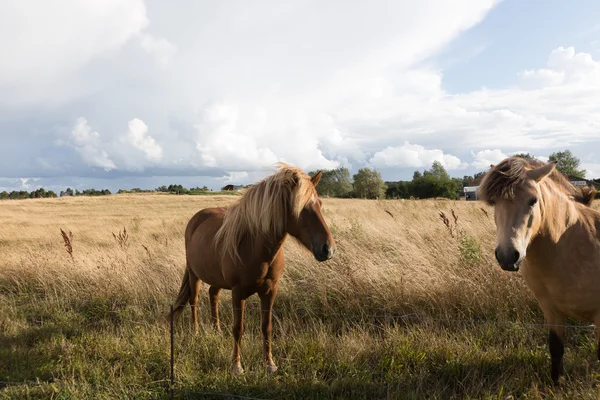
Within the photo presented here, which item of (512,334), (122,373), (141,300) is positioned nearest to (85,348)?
(122,373)

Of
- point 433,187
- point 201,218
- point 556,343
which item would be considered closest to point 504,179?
point 556,343

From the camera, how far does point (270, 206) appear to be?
11.5ft

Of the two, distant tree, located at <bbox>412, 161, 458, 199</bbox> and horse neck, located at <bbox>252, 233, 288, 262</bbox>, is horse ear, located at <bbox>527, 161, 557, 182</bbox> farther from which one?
distant tree, located at <bbox>412, 161, 458, 199</bbox>

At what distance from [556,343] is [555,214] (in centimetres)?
121

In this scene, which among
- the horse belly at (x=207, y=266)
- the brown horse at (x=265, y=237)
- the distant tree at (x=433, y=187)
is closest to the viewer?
the brown horse at (x=265, y=237)

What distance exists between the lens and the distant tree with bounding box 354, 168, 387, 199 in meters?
67.4

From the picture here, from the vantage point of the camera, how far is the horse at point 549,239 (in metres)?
2.71

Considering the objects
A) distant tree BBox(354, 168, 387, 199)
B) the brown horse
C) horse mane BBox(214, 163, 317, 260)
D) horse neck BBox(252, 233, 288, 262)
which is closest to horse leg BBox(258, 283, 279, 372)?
the brown horse

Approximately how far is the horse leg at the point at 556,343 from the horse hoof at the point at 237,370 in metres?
2.96

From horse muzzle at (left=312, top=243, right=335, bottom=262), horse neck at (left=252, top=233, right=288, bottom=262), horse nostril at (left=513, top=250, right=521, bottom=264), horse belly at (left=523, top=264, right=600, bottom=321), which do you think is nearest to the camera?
horse nostril at (left=513, top=250, right=521, bottom=264)

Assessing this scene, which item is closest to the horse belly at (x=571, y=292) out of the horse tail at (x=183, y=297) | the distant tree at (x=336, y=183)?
the horse tail at (x=183, y=297)

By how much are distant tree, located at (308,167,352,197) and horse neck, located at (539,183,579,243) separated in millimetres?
69015

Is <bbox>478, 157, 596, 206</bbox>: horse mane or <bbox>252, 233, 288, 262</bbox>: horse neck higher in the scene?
<bbox>478, 157, 596, 206</bbox>: horse mane

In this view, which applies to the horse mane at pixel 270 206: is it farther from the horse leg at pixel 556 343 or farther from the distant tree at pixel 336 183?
the distant tree at pixel 336 183
